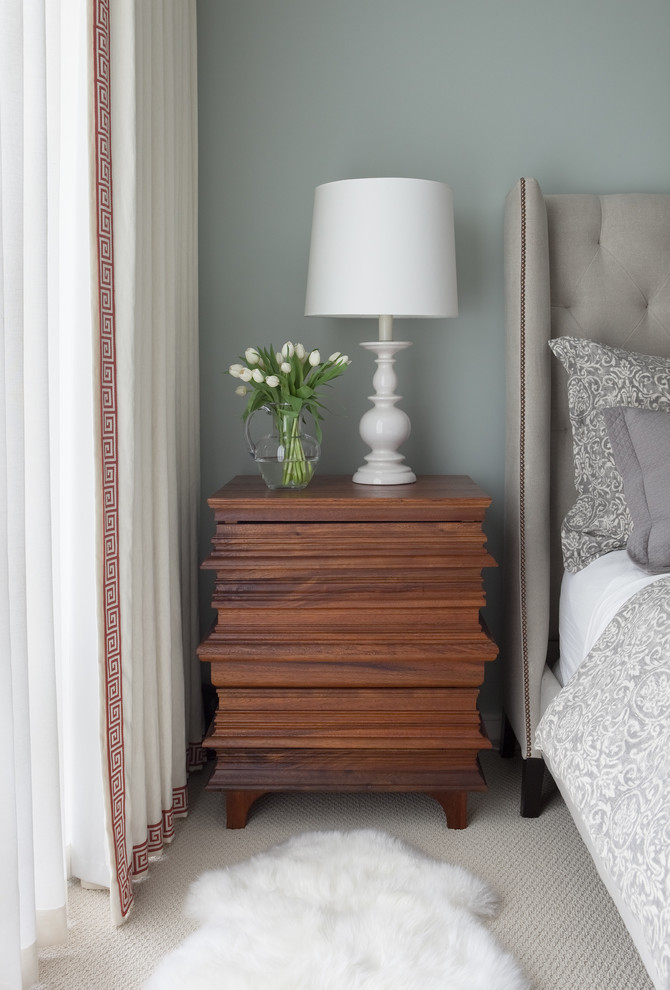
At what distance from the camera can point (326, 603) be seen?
6.31 ft

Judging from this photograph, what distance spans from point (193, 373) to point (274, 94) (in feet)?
2.65

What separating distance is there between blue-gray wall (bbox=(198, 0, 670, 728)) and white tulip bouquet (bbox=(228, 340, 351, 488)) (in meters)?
0.33

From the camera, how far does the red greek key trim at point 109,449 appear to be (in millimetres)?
1489

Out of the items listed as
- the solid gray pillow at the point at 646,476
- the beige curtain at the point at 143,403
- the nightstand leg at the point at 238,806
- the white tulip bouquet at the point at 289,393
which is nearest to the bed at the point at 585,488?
the solid gray pillow at the point at 646,476

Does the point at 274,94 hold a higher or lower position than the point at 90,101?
higher

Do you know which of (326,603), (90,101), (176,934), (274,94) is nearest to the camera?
(90,101)

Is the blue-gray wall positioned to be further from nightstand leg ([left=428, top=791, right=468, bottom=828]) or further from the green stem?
nightstand leg ([left=428, top=791, right=468, bottom=828])

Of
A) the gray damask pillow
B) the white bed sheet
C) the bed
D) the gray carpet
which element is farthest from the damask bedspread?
the gray damask pillow

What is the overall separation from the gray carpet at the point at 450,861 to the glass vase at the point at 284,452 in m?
0.80

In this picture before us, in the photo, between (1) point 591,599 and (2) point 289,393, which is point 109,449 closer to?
(2) point 289,393

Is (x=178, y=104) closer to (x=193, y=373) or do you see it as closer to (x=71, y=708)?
(x=193, y=373)

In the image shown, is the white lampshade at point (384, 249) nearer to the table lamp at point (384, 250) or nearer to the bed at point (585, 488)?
the table lamp at point (384, 250)

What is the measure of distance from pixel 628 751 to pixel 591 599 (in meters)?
0.54

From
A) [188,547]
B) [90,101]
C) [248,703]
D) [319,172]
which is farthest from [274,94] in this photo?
[248,703]
